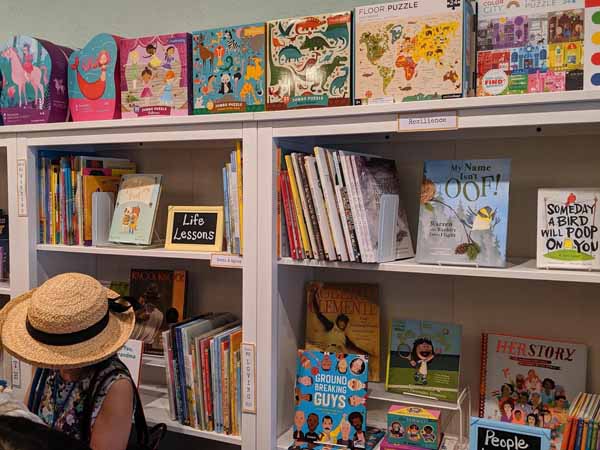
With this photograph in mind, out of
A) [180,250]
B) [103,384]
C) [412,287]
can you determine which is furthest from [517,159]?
[103,384]

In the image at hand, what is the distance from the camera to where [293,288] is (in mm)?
2016

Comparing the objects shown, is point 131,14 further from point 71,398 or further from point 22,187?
point 71,398

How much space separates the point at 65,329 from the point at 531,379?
129cm

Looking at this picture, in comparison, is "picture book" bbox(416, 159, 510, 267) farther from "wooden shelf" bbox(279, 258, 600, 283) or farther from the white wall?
the white wall

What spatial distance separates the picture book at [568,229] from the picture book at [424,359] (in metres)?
0.43

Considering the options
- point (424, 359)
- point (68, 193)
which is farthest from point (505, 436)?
point (68, 193)

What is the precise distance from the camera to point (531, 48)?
1.59 m

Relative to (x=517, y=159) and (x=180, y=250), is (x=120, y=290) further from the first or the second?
(x=517, y=159)

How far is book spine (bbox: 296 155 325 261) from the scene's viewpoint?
1800 mm

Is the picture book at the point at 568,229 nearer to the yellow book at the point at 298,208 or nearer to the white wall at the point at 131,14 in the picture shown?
the yellow book at the point at 298,208

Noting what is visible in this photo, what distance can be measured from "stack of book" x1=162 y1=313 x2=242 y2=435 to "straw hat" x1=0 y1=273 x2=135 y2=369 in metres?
0.32

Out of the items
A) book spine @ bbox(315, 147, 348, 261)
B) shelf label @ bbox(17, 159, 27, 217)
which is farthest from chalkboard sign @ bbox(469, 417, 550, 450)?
shelf label @ bbox(17, 159, 27, 217)

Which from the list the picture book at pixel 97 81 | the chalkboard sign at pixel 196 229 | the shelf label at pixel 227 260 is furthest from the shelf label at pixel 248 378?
the picture book at pixel 97 81

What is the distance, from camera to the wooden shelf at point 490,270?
5.00ft
